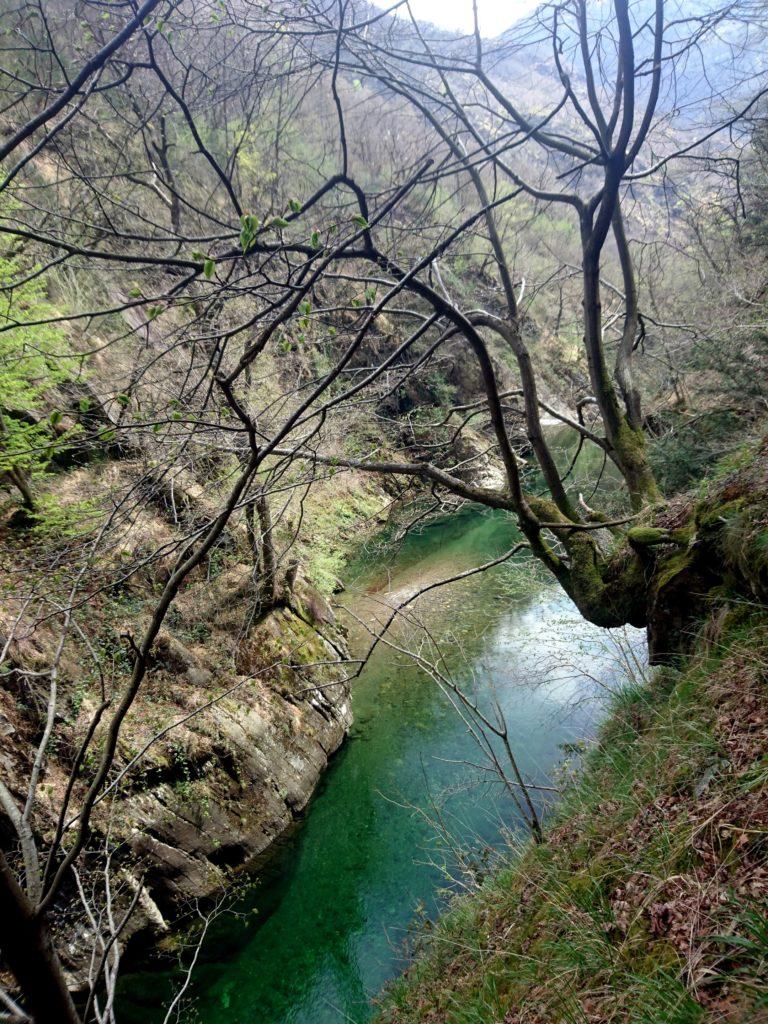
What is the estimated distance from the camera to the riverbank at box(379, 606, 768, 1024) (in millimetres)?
1538

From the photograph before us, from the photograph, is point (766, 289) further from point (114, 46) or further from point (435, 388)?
point (435, 388)

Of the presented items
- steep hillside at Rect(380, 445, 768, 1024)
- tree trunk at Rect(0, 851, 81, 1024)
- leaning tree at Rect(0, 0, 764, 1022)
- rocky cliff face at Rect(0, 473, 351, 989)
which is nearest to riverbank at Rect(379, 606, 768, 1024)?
steep hillside at Rect(380, 445, 768, 1024)

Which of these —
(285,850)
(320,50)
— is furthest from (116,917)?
(320,50)

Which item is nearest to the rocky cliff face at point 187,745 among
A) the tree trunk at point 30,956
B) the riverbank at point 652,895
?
the riverbank at point 652,895

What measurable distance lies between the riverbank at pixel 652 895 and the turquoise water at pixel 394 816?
1148mm

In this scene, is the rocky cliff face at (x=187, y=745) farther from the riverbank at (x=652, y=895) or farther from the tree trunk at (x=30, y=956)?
the tree trunk at (x=30, y=956)

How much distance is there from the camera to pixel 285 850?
5.83 metres

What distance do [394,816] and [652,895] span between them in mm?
4954

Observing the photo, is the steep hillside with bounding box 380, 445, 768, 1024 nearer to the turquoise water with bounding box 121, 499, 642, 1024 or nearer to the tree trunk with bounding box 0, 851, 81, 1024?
the turquoise water with bounding box 121, 499, 642, 1024

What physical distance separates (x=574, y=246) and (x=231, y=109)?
75.7 feet

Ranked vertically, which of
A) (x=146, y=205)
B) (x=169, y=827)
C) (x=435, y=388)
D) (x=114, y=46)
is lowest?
(x=169, y=827)

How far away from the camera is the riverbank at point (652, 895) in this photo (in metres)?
1.54

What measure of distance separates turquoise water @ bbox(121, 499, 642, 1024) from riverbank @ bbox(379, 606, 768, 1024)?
1.15 meters

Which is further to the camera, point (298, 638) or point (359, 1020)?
point (298, 638)
